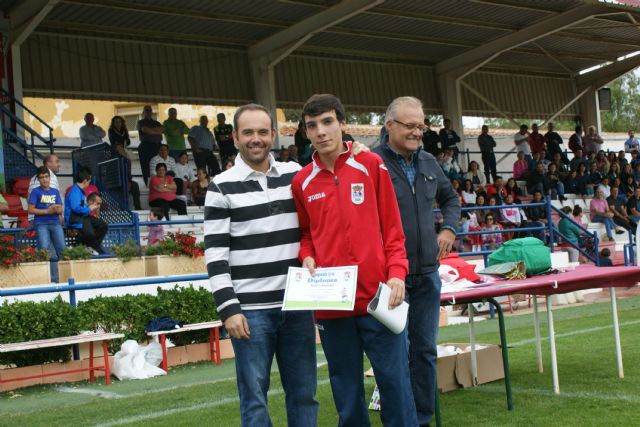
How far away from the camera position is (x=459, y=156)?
29047 mm

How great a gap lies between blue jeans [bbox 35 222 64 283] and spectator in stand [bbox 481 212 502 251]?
897cm

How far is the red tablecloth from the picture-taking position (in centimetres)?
608

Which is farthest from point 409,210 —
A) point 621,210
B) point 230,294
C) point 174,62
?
point 621,210

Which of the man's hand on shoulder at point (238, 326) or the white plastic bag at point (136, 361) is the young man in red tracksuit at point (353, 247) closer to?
the man's hand on shoulder at point (238, 326)

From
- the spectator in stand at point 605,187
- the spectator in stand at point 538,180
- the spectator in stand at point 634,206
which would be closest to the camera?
the spectator in stand at point 538,180

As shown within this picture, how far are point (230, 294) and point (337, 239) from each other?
0.59m

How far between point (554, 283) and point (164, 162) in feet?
48.6

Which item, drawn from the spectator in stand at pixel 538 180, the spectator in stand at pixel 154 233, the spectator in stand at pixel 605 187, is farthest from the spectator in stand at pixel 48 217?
the spectator in stand at pixel 605 187

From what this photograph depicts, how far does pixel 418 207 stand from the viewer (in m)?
5.59

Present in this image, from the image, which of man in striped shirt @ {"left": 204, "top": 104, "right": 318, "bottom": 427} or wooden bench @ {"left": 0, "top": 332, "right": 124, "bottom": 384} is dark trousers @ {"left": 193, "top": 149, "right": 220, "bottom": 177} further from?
man in striped shirt @ {"left": 204, "top": 104, "right": 318, "bottom": 427}

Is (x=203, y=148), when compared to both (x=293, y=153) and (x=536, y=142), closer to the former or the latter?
(x=293, y=153)

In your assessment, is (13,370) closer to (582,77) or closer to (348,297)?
(348,297)

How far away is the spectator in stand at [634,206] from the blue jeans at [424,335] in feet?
70.9

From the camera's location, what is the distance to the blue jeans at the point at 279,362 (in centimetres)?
450
